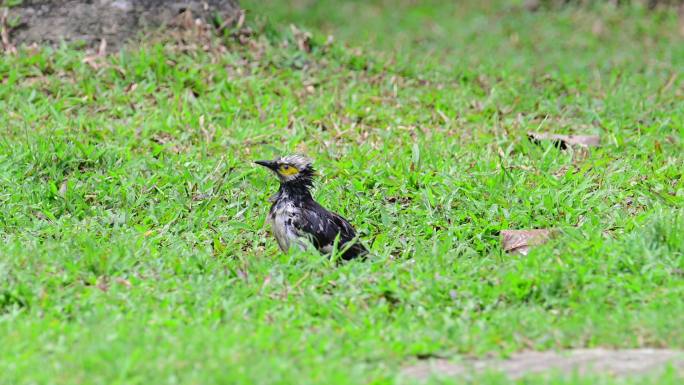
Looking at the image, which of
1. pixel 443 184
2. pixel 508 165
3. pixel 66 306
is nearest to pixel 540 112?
pixel 508 165

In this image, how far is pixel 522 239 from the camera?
7090mm

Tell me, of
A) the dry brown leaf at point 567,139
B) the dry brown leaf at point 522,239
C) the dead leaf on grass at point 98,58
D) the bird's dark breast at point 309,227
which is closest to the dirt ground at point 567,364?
the dry brown leaf at point 522,239

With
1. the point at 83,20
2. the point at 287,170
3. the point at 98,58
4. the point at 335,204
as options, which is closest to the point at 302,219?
the point at 287,170

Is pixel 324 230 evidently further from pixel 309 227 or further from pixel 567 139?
pixel 567 139

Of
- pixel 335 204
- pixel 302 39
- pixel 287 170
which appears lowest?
pixel 335 204

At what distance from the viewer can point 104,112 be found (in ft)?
31.1

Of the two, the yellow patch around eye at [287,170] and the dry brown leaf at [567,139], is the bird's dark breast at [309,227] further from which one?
the dry brown leaf at [567,139]

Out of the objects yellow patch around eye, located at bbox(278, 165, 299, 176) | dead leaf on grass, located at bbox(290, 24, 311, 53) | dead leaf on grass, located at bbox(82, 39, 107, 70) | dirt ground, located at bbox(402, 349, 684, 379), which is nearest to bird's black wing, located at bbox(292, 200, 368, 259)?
yellow patch around eye, located at bbox(278, 165, 299, 176)

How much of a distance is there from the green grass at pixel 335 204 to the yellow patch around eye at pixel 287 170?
1.88ft

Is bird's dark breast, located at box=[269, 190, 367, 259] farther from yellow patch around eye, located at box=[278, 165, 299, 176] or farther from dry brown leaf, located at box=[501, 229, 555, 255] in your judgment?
dry brown leaf, located at box=[501, 229, 555, 255]

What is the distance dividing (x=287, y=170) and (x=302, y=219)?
46 centimetres

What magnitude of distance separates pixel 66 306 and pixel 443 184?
3.46 metres

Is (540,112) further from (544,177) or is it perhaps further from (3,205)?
(3,205)

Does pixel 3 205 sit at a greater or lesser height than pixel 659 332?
lesser
